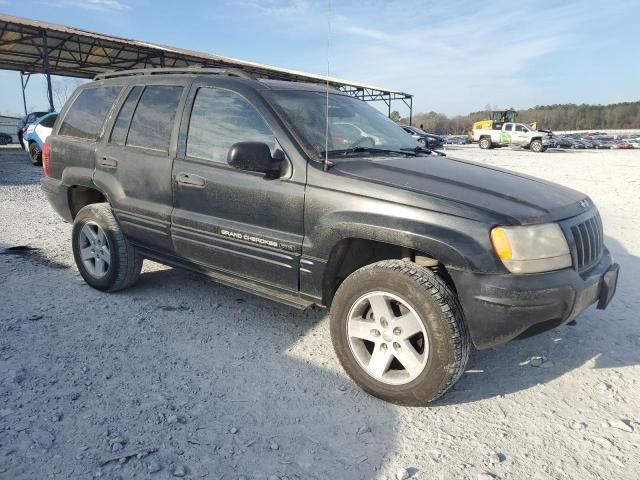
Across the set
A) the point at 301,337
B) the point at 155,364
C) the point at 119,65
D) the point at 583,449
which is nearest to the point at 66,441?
the point at 155,364

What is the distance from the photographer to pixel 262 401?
103 inches

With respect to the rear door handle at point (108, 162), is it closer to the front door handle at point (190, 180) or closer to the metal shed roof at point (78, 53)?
the front door handle at point (190, 180)

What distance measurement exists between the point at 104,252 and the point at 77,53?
22882 millimetres

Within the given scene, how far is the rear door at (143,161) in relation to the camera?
3.58 meters

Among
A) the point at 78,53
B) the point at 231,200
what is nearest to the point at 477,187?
the point at 231,200

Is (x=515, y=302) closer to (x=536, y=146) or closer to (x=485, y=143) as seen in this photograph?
(x=536, y=146)

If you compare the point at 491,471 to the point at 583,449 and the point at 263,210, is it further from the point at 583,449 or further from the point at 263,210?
the point at 263,210

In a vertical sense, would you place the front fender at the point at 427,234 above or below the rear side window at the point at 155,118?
below

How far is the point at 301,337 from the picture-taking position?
135 inches

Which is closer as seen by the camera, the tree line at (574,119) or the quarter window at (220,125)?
the quarter window at (220,125)

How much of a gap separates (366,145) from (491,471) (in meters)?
2.13

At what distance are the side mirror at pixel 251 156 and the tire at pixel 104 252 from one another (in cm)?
167

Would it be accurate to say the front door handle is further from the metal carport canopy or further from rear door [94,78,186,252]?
the metal carport canopy

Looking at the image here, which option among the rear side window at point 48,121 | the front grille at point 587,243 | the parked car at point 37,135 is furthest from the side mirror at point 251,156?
the parked car at point 37,135
